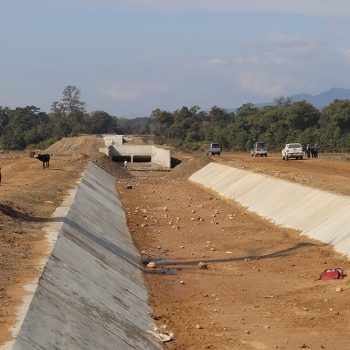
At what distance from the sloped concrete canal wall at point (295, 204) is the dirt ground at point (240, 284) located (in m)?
0.57

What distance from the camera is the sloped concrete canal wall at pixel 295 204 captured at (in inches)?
889

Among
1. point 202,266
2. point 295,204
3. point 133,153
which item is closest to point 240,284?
point 202,266

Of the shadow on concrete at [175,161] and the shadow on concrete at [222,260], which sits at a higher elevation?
the shadow on concrete at [175,161]

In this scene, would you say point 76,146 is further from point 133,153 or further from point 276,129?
point 276,129

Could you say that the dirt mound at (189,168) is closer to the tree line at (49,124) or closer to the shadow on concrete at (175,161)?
the shadow on concrete at (175,161)

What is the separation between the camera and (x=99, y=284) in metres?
14.5

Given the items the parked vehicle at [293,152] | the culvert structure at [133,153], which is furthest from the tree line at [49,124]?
the parked vehicle at [293,152]

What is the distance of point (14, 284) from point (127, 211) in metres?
24.1

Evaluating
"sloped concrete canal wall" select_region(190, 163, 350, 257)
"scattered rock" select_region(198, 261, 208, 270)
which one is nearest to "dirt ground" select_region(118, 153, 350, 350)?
"scattered rock" select_region(198, 261, 208, 270)

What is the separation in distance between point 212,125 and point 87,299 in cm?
10861

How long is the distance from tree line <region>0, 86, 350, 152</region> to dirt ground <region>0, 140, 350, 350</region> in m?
56.3

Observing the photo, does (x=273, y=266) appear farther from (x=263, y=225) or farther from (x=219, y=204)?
(x=219, y=204)

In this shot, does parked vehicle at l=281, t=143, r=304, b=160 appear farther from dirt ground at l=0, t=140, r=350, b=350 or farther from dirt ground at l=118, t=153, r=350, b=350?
dirt ground at l=118, t=153, r=350, b=350

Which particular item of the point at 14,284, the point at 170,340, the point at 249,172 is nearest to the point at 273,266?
the point at 170,340
